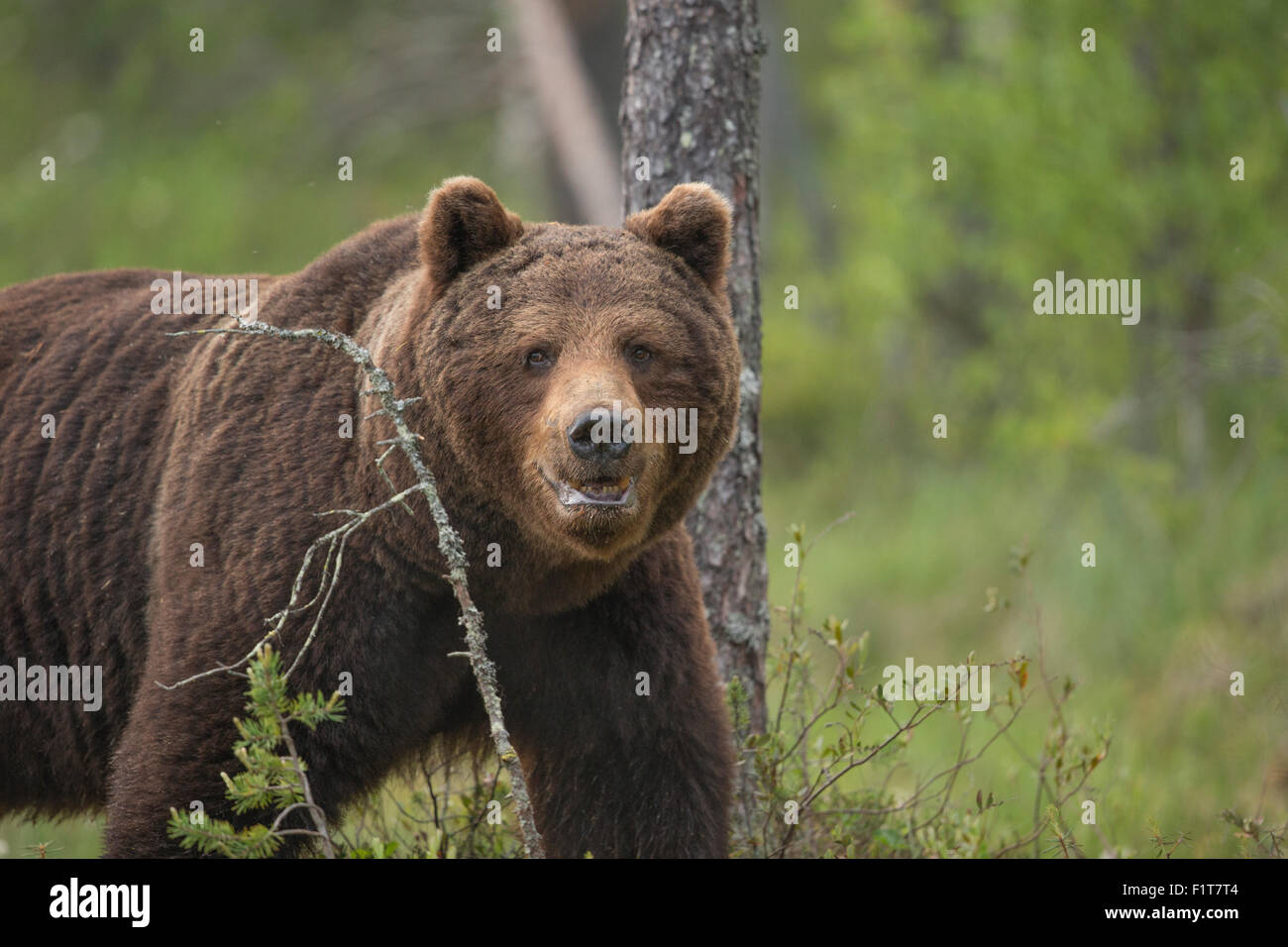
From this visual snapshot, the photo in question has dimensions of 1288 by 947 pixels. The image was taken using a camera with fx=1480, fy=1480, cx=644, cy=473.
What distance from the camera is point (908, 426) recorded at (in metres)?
14.5

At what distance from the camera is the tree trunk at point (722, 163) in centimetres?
539

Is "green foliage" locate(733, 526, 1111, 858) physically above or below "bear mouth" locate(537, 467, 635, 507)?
below

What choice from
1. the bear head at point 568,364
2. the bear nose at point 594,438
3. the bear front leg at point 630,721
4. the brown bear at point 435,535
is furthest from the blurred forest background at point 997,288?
the bear nose at point 594,438

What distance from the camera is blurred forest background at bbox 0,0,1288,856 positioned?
1007cm

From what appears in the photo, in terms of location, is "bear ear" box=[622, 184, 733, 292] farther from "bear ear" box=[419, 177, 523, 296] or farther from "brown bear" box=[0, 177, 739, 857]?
"bear ear" box=[419, 177, 523, 296]

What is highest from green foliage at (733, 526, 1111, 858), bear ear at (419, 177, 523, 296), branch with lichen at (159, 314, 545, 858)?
bear ear at (419, 177, 523, 296)

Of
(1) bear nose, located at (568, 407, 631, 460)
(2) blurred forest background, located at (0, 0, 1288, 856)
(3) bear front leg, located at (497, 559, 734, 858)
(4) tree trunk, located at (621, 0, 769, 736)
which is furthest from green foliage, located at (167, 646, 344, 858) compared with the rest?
(2) blurred forest background, located at (0, 0, 1288, 856)

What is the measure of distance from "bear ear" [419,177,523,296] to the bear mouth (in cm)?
77

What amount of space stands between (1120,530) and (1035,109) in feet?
10.8

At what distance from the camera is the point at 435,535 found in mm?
4203

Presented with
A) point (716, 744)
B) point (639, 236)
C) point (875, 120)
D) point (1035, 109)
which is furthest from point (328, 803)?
point (875, 120)

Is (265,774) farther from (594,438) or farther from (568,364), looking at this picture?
(568,364)

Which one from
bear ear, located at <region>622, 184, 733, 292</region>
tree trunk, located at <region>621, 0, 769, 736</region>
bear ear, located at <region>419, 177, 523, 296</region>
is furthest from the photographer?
tree trunk, located at <region>621, 0, 769, 736</region>

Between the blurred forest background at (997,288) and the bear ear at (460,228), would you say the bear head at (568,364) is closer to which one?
the bear ear at (460,228)
